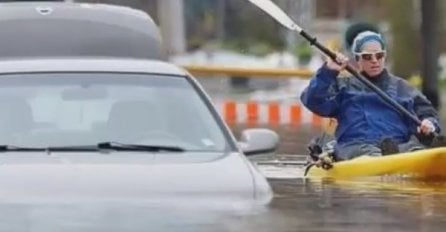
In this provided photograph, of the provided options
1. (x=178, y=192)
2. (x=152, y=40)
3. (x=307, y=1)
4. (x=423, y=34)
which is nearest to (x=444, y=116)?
(x=423, y=34)

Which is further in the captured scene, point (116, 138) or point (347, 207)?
point (116, 138)

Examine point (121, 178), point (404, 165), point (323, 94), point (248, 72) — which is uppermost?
point (121, 178)

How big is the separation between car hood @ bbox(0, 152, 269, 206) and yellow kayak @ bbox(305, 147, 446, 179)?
76.2 inches

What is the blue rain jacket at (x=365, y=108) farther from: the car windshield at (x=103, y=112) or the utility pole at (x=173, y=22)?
the utility pole at (x=173, y=22)

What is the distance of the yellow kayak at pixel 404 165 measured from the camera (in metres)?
10.6

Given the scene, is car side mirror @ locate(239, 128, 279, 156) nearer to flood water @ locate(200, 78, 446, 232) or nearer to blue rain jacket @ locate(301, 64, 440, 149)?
flood water @ locate(200, 78, 446, 232)

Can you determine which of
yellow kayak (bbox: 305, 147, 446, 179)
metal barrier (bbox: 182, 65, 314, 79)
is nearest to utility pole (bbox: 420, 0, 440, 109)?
metal barrier (bbox: 182, 65, 314, 79)

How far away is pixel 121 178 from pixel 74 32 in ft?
16.8

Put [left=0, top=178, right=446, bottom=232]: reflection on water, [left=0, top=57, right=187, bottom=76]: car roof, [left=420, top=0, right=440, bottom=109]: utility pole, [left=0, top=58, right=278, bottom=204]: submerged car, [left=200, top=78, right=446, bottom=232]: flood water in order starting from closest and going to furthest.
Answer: [left=0, top=178, right=446, bottom=232]: reflection on water, [left=200, top=78, right=446, bottom=232]: flood water, [left=0, top=58, right=278, bottom=204]: submerged car, [left=0, top=57, right=187, bottom=76]: car roof, [left=420, top=0, right=440, bottom=109]: utility pole

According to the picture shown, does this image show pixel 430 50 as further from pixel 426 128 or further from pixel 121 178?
pixel 121 178

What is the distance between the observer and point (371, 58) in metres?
11.8

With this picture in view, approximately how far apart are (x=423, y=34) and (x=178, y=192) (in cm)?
1757

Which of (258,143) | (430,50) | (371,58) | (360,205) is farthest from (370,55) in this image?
(430,50)

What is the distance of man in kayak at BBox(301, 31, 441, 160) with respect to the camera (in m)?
11.7
